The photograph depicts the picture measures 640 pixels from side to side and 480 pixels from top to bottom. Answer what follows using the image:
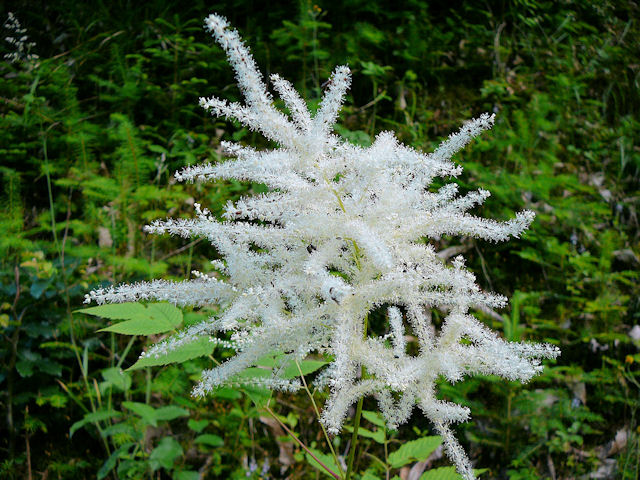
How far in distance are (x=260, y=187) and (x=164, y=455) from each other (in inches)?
75.7

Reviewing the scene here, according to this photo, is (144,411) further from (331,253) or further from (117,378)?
(331,253)

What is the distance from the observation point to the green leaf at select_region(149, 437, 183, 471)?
2.47 m

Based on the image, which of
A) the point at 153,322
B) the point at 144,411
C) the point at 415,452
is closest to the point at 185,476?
the point at 144,411

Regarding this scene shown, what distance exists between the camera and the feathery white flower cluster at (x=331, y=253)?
51.4 inches

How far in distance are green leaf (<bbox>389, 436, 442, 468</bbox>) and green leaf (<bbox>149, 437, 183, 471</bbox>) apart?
124 cm

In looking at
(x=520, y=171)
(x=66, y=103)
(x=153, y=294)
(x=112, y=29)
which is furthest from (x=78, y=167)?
(x=520, y=171)

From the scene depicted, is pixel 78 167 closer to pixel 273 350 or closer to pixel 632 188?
pixel 273 350

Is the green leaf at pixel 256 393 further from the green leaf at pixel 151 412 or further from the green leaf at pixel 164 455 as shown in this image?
the green leaf at pixel 164 455

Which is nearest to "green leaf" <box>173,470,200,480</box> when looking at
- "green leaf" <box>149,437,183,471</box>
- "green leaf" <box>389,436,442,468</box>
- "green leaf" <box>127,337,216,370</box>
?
"green leaf" <box>149,437,183,471</box>

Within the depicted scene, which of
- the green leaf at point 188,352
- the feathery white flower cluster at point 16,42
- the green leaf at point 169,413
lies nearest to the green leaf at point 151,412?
the green leaf at point 169,413

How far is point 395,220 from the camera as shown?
1388mm

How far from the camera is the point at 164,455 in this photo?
251 centimetres

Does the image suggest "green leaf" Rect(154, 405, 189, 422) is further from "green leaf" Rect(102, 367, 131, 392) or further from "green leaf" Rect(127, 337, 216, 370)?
"green leaf" Rect(127, 337, 216, 370)

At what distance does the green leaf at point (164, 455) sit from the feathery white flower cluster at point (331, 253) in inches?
52.4
